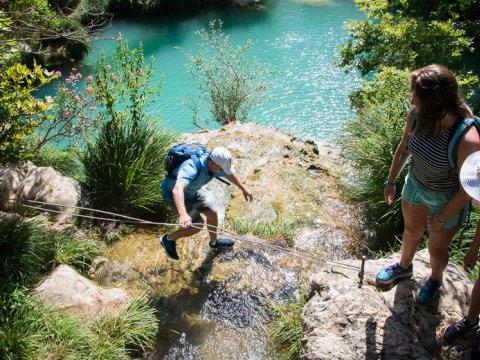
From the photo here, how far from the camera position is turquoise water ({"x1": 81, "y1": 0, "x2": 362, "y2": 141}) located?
34.9 feet

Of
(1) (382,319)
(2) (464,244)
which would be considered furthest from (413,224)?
(2) (464,244)

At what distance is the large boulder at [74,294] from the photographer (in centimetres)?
361

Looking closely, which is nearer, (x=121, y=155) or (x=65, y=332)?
(x=65, y=332)

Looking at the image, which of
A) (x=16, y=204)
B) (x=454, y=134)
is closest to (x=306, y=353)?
(x=454, y=134)

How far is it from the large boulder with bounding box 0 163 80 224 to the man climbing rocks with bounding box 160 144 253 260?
50.7 inches

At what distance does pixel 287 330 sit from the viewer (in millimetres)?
3406

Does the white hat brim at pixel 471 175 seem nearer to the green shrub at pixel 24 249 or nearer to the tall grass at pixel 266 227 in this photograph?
the tall grass at pixel 266 227

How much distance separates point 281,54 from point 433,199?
12.0 m

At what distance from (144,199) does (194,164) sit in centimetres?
152

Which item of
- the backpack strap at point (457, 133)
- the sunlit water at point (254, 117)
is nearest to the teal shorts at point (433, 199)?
the backpack strap at point (457, 133)

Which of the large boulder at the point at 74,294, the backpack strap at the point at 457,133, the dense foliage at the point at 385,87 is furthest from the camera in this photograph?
the dense foliage at the point at 385,87

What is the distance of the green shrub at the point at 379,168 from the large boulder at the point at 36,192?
338cm

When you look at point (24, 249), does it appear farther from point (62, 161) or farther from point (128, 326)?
point (62, 161)

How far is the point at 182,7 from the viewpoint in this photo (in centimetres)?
1758
